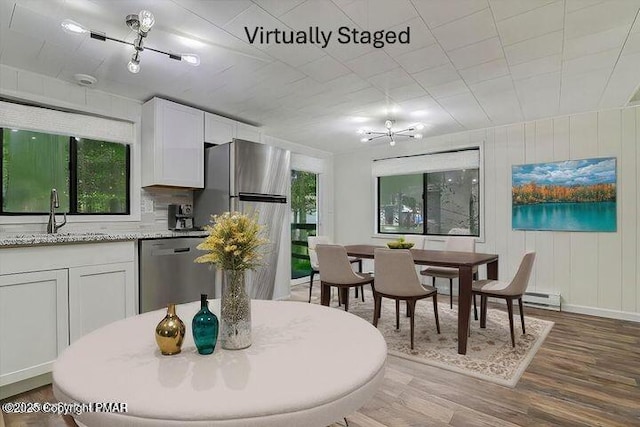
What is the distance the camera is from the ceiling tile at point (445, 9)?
1862 millimetres

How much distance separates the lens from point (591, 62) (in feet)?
8.50

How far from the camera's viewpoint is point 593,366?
247 cm

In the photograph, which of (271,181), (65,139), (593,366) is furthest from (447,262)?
(65,139)

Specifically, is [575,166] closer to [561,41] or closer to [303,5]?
[561,41]

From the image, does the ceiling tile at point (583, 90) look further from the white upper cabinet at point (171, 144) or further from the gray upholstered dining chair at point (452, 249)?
the white upper cabinet at point (171, 144)

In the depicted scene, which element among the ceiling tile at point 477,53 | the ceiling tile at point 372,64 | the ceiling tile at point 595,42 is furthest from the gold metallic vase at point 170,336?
the ceiling tile at point 595,42

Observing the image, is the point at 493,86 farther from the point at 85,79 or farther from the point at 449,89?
the point at 85,79

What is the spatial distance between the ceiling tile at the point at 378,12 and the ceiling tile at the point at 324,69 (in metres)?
0.49

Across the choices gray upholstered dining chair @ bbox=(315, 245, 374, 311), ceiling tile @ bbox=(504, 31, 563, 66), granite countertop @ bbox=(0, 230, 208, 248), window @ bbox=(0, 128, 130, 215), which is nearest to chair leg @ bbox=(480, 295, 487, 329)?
gray upholstered dining chair @ bbox=(315, 245, 374, 311)

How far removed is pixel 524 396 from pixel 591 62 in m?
2.54

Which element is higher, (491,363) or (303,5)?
(303,5)

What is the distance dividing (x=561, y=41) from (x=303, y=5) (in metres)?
1.80

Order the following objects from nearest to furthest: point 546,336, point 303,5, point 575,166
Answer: point 303,5, point 546,336, point 575,166

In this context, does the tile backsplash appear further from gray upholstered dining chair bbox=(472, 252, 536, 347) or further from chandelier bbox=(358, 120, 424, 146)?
gray upholstered dining chair bbox=(472, 252, 536, 347)
